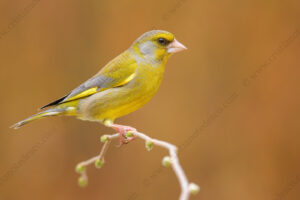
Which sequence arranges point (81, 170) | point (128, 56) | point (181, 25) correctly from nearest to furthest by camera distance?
point (81, 170), point (128, 56), point (181, 25)

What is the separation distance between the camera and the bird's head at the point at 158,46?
2.06 m

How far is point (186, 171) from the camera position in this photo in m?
4.41

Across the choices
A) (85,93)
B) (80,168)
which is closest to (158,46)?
(85,93)

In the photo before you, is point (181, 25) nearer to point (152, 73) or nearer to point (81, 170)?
point (152, 73)

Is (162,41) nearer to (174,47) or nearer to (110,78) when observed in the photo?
(174,47)

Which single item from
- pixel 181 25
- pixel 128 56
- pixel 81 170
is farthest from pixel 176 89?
pixel 81 170

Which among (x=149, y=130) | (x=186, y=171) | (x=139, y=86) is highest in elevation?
(x=139, y=86)

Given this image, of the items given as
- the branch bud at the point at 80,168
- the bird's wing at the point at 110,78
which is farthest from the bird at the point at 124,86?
the branch bud at the point at 80,168

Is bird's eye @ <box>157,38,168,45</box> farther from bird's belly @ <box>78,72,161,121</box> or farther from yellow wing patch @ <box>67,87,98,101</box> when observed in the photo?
yellow wing patch @ <box>67,87,98,101</box>

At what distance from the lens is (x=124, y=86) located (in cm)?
216

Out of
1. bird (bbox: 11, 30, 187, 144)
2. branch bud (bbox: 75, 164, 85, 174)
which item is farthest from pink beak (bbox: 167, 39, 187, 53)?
branch bud (bbox: 75, 164, 85, 174)

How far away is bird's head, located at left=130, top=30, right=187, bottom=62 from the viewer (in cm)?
206

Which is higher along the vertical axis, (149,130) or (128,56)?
(128,56)

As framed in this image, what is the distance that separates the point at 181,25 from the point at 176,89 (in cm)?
69
